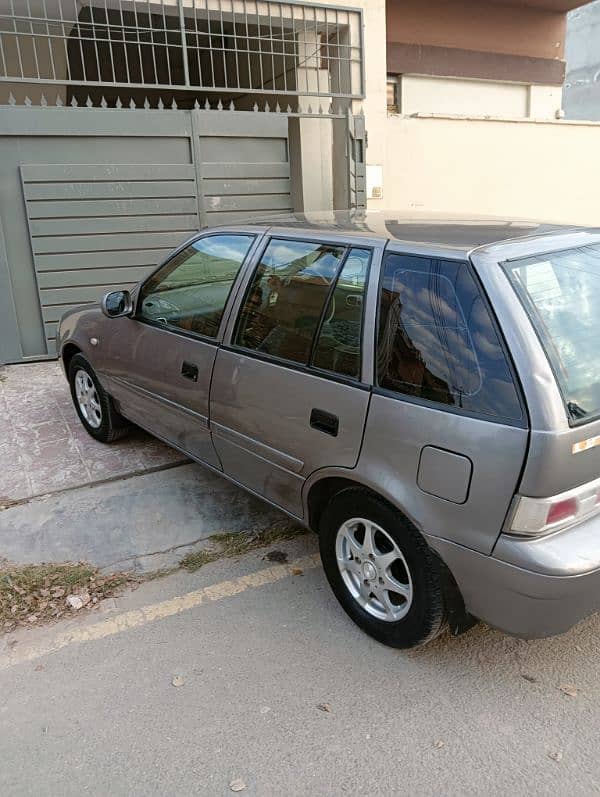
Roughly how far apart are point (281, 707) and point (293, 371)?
1.39 metres

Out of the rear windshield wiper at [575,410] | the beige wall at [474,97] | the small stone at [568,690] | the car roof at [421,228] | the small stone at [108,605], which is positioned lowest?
the small stone at [568,690]

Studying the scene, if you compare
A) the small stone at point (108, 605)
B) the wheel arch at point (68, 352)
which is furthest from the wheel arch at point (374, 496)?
the wheel arch at point (68, 352)

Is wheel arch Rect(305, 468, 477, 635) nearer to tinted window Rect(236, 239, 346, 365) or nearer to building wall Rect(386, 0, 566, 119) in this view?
tinted window Rect(236, 239, 346, 365)

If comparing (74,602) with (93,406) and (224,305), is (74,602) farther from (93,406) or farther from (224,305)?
(93,406)

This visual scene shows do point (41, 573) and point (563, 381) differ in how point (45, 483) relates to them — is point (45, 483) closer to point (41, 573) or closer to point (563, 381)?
point (41, 573)

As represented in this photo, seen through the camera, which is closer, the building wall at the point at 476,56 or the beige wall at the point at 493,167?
the beige wall at the point at 493,167

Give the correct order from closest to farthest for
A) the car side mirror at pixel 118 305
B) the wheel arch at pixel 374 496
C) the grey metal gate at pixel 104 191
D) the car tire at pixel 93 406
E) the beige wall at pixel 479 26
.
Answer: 1. the wheel arch at pixel 374 496
2. the car side mirror at pixel 118 305
3. the car tire at pixel 93 406
4. the grey metal gate at pixel 104 191
5. the beige wall at pixel 479 26

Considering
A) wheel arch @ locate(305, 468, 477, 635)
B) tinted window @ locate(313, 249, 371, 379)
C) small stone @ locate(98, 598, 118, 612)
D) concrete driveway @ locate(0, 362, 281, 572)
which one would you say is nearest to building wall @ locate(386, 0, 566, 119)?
concrete driveway @ locate(0, 362, 281, 572)

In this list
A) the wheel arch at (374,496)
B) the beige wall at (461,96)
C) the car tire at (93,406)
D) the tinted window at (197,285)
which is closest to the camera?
the wheel arch at (374,496)

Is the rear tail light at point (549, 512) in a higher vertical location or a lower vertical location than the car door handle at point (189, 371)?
lower

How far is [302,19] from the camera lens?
732cm

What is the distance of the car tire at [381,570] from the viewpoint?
245 cm

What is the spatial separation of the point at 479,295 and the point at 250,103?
26.4ft

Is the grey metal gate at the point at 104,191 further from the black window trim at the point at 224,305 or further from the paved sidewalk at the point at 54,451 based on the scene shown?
the black window trim at the point at 224,305
